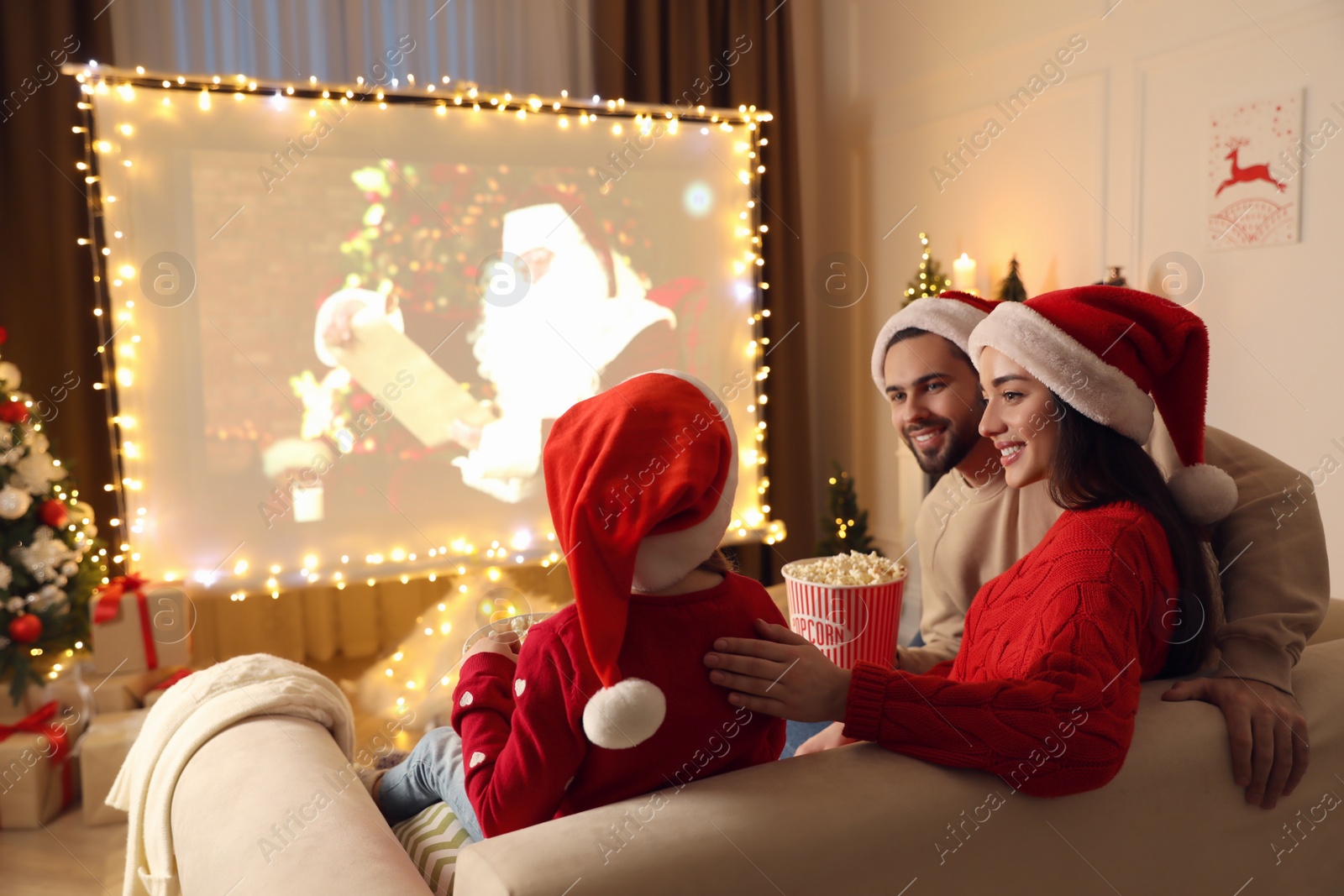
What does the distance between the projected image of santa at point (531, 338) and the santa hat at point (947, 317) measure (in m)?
2.05

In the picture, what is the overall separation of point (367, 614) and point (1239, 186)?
11.8 ft

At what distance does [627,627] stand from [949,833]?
0.40 meters

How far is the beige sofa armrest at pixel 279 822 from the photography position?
99 centimetres

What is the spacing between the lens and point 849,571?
2145 mm

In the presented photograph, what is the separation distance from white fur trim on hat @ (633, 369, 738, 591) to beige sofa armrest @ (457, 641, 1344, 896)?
23 centimetres

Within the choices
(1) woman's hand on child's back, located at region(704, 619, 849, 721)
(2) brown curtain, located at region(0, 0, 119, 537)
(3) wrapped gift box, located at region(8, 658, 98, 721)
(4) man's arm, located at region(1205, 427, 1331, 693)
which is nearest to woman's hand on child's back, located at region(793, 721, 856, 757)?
(1) woman's hand on child's back, located at region(704, 619, 849, 721)

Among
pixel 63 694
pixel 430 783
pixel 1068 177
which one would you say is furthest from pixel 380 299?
pixel 1068 177

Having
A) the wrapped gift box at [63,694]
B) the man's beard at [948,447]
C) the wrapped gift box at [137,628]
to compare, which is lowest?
the wrapped gift box at [63,694]

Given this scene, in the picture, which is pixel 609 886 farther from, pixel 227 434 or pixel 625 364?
pixel 625 364

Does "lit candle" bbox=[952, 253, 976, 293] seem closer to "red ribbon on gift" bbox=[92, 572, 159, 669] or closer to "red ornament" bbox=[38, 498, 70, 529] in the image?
"red ribbon on gift" bbox=[92, 572, 159, 669]

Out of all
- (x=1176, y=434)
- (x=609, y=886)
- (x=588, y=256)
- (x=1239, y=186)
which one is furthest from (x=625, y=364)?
(x=609, y=886)

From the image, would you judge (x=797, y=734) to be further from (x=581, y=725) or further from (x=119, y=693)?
(x=119, y=693)

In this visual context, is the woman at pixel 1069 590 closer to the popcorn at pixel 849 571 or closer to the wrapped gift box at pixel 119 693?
the popcorn at pixel 849 571

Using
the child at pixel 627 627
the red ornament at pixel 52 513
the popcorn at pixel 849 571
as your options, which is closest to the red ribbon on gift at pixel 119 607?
the red ornament at pixel 52 513
